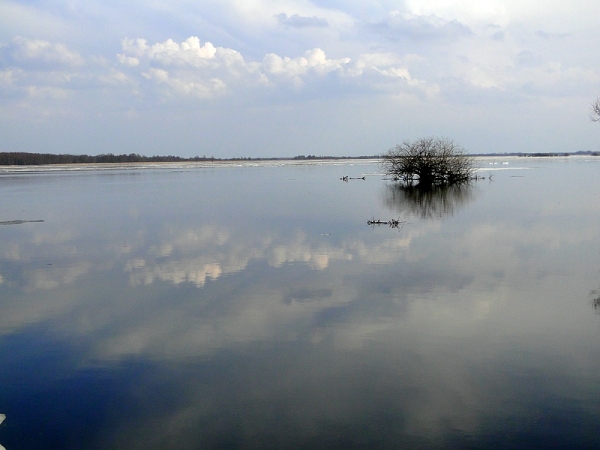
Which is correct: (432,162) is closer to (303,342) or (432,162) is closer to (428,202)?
(428,202)

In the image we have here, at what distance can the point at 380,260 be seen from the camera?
11.6 m

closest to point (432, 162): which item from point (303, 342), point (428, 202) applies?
point (428, 202)

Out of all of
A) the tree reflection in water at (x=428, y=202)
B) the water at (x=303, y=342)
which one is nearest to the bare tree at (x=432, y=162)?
the tree reflection in water at (x=428, y=202)

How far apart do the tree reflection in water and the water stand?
5241 mm

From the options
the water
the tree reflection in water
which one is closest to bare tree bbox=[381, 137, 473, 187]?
the tree reflection in water

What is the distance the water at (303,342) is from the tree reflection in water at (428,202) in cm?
524

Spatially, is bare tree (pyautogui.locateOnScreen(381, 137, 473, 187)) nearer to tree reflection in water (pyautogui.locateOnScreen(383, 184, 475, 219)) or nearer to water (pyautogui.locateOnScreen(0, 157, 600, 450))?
tree reflection in water (pyautogui.locateOnScreen(383, 184, 475, 219))

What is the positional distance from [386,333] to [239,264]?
4.94 metres

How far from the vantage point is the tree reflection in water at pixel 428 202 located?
20.0 meters

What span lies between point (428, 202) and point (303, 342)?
17754mm

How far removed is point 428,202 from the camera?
23750mm

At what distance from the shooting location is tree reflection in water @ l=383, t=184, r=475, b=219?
2000cm

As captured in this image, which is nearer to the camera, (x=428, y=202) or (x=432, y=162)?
(x=428, y=202)

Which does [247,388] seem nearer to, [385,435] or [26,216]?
[385,435]
